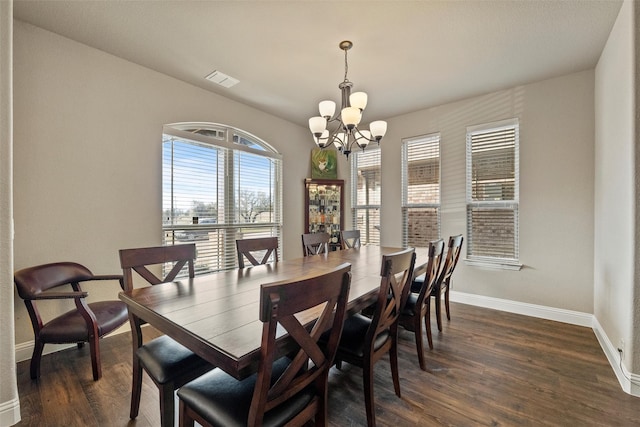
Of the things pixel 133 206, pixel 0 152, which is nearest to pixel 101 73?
pixel 133 206

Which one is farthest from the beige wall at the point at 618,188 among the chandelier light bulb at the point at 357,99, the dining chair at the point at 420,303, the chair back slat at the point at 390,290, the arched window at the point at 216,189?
the arched window at the point at 216,189

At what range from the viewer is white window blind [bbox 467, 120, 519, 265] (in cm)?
359

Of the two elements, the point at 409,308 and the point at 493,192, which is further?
the point at 493,192

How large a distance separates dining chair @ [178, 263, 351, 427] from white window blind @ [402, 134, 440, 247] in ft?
11.1

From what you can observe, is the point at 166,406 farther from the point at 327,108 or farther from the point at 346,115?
the point at 327,108

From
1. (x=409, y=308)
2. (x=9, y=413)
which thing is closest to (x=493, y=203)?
(x=409, y=308)

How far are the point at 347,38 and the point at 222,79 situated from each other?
161 centimetres

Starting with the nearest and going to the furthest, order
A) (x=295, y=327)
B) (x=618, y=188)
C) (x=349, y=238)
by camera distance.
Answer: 1. (x=295, y=327)
2. (x=618, y=188)
3. (x=349, y=238)

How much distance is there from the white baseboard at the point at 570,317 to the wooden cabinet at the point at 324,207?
2164 mm

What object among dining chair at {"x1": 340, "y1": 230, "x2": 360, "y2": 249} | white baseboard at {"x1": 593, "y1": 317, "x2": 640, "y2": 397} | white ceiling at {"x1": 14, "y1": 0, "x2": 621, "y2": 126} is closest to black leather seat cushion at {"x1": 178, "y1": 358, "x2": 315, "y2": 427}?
white baseboard at {"x1": 593, "y1": 317, "x2": 640, "y2": 397}

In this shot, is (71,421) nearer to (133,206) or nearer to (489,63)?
(133,206)

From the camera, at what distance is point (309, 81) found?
334cm

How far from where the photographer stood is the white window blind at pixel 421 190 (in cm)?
421

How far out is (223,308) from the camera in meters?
1.44
